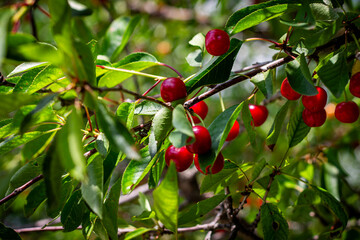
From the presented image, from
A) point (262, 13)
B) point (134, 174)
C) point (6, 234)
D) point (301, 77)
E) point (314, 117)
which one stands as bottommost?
point (6, 234)

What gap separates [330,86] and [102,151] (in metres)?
0.65

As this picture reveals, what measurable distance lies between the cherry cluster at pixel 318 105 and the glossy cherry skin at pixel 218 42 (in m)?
0.23

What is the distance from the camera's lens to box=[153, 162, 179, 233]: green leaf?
2.53 ft

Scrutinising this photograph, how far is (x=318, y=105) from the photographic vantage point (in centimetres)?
101

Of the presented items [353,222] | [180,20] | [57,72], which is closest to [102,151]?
[57,72]

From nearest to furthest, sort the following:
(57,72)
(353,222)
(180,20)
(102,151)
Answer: (102,151) < (57,72) < (353,222) < (180,20)

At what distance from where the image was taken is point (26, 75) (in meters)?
1.00

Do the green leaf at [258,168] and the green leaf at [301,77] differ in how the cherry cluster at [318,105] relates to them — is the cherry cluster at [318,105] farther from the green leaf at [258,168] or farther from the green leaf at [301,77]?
the green leaf at [258,168]

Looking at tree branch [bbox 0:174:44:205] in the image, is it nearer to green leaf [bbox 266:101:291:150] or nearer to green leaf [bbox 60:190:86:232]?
green leaf [bbox 60:190:86:232]

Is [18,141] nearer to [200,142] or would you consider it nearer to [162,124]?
[162,124]

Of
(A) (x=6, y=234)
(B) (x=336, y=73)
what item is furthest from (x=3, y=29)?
(B) (x=336, y=73)

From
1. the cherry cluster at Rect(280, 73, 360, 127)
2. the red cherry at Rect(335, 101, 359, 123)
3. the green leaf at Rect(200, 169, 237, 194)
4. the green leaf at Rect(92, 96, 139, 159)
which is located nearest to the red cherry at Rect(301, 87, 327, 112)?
the cherry cluster at Rect(280, 73, 360, 127)

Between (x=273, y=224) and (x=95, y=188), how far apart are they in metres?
0.65

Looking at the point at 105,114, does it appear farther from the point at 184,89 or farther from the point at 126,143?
the point at 184,89
